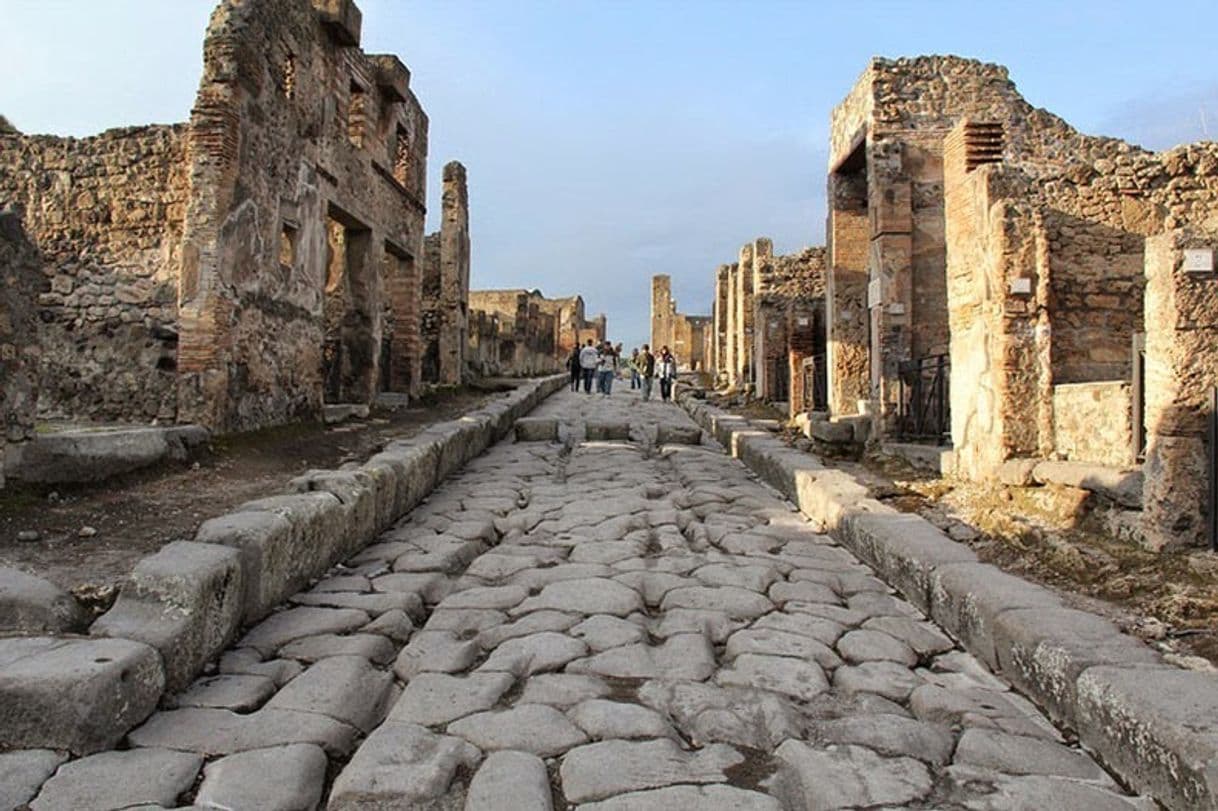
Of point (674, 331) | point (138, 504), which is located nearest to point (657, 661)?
point (138, 504)

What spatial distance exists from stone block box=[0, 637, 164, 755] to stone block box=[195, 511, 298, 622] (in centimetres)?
94

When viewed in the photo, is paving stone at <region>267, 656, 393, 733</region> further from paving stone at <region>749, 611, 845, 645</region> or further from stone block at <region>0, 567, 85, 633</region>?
paving stone at <region>749, 611, 845, 645</region>

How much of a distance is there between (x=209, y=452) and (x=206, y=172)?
275 centimetres

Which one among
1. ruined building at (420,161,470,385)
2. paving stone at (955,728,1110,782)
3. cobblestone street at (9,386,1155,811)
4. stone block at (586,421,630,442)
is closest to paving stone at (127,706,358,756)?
cobblestone street at (9,386,1155,811)

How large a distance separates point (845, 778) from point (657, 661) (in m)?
1.01

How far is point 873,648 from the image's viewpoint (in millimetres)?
3422

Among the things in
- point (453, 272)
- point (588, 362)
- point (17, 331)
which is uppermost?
point (453, 272)

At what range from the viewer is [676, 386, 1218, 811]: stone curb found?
2133 mm

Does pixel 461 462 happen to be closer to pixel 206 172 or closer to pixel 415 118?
pixel 206 172

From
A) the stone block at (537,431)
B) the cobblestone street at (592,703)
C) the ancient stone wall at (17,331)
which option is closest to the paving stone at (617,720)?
the cobblestone street at (592,703)

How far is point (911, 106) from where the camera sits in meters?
10.9

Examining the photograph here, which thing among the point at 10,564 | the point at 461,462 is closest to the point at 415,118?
the point at 461,462

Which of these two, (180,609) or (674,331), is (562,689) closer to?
(180,609)

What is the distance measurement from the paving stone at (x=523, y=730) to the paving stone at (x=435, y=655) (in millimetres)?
482
